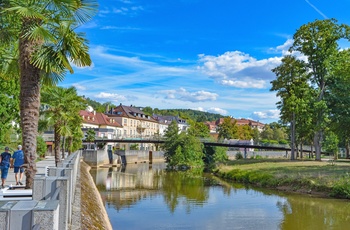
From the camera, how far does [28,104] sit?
37.0 ft

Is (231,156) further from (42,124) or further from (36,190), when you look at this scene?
(36,190)

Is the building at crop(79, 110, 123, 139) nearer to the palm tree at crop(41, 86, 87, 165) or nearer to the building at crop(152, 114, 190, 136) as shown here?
the building at crop(152, 114, 190, 136)

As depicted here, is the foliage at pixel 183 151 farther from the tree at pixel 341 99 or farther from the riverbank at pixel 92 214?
the riverbank at pixel 92 214

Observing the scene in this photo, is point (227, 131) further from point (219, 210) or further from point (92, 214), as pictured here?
point (92, 214)

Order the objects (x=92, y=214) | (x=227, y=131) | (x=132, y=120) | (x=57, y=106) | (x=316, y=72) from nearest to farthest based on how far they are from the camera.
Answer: (x=92, y=214) → (x=57, y=106) → (x=316, y=72) → (x=227, y=131) → (x=132, y=120)

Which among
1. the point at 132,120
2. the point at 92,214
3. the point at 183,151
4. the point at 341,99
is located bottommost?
the point at 92,214

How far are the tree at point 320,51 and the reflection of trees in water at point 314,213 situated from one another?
1788cm

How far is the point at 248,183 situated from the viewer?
1380 inches

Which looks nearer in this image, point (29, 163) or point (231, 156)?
point (29, 163)

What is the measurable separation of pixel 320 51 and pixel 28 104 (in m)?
37.4

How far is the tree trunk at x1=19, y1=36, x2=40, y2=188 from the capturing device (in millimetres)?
11258

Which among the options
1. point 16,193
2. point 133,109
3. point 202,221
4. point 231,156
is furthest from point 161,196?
point 133,109

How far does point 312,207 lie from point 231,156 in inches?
2155

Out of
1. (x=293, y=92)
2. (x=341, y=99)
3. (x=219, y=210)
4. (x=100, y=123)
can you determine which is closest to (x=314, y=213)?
(x=219, y=210)
